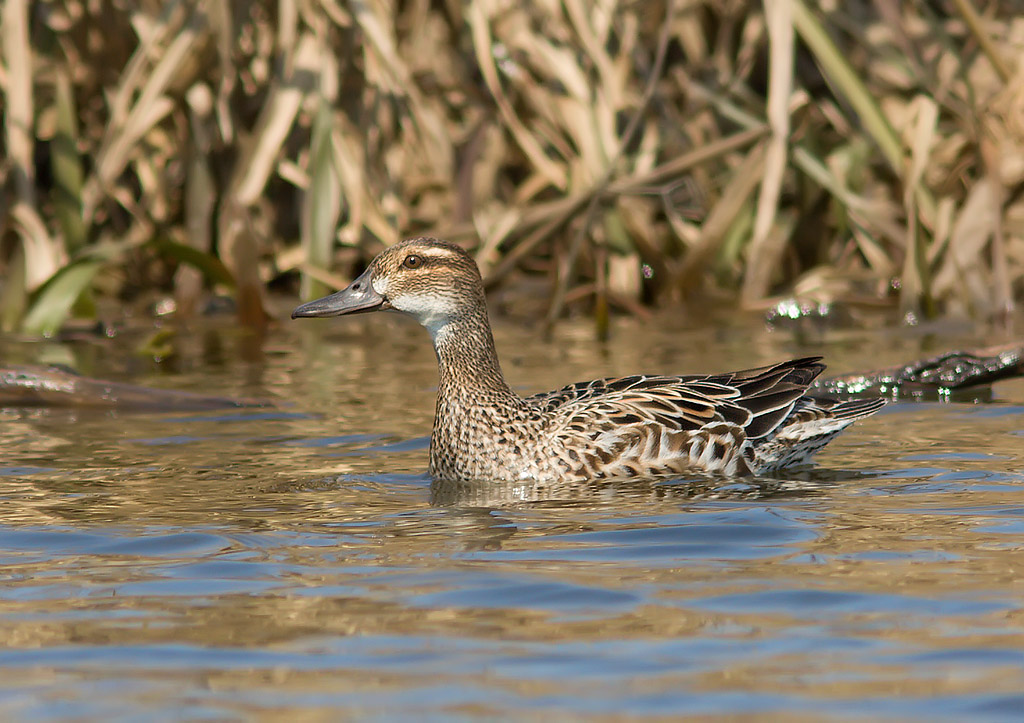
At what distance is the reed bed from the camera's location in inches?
401

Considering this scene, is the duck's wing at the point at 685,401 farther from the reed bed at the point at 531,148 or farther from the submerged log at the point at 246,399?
the reed bed at the point at 531,148

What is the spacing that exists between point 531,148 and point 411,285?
14.2 feet

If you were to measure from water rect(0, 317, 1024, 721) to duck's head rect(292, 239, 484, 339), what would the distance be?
634 millimetres

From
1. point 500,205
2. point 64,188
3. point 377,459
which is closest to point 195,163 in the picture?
point 64,188

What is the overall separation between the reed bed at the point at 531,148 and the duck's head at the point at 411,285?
9.97 feet

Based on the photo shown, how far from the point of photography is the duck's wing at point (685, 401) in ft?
21.1

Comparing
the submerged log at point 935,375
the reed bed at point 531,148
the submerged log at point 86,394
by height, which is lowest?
the submerged log at point 935,375

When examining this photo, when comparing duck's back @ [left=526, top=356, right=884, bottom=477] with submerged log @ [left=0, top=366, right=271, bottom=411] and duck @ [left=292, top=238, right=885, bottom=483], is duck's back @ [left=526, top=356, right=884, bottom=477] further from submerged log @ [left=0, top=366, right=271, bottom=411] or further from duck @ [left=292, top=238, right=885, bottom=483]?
submerged log @ [left=0, top=366, right=271, bottom=411]

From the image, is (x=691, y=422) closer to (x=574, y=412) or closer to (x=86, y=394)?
(x=574, y=412)

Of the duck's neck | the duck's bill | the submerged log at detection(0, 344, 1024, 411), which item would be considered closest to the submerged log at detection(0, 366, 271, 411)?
the submerged log at detection(0, 344, 1024, 411)

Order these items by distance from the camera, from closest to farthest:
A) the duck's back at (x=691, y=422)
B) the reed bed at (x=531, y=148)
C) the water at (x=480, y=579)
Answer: the water at (x=480, y=579) → the duck's back at (x=691, y=422) → the reed bed at (x=531, y=148)

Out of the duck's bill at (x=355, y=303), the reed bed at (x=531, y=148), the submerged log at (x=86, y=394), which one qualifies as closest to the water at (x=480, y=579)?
the submerged log at (x=86, y=394)

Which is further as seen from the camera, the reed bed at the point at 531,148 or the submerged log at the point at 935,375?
the reed bed at the point at 531,148

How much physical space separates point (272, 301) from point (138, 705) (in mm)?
7968
